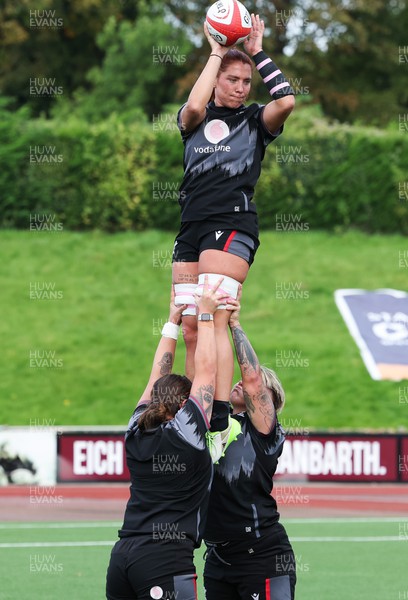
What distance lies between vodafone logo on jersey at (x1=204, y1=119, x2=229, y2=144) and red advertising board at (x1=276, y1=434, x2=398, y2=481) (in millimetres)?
9758

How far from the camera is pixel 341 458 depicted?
53.7 ft

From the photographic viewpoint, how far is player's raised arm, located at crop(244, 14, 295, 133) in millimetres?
6742

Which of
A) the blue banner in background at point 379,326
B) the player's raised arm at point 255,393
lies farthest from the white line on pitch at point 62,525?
the blue banner in background at point 379,326

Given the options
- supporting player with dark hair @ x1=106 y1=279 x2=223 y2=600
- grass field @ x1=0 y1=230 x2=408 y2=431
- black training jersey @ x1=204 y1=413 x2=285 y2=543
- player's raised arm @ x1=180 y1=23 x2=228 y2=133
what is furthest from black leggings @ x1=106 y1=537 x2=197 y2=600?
grass field @ x1=0 y1=230 x2=408 y2=431

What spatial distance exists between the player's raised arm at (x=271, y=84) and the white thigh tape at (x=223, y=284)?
1039 millimetres

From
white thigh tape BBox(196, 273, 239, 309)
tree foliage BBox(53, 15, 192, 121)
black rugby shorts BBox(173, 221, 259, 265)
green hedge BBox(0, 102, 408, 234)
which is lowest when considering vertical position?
white thigh tape BBox(196, 273, 239, 309)

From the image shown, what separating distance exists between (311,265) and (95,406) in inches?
306

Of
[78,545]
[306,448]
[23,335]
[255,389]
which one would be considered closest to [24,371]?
[23,335]

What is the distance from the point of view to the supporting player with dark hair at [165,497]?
5676 millimetres

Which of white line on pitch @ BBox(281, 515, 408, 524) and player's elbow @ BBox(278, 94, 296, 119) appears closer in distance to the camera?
player's elbow @ BBox(278, 94, 296, 119)

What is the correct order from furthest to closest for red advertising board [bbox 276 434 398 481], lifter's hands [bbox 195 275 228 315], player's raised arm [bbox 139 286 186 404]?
red advertising board [bbox 276 434 398 481] < player's raised arm [bbox 139 286 186 404] < lifter's hands [bbox 195 275 228 315]

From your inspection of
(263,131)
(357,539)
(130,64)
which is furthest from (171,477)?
(130,64)

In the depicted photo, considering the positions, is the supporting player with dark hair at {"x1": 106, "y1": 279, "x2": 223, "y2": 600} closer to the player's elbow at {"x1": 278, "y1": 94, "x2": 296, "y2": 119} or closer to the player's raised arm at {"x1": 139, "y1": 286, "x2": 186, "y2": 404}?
the player's raised arm at {"x1": 139, "y1": 286, "x2": 186, "y2": 404}

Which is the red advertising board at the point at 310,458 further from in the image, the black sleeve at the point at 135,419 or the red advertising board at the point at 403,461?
the black sleeve at the point at 135,419
